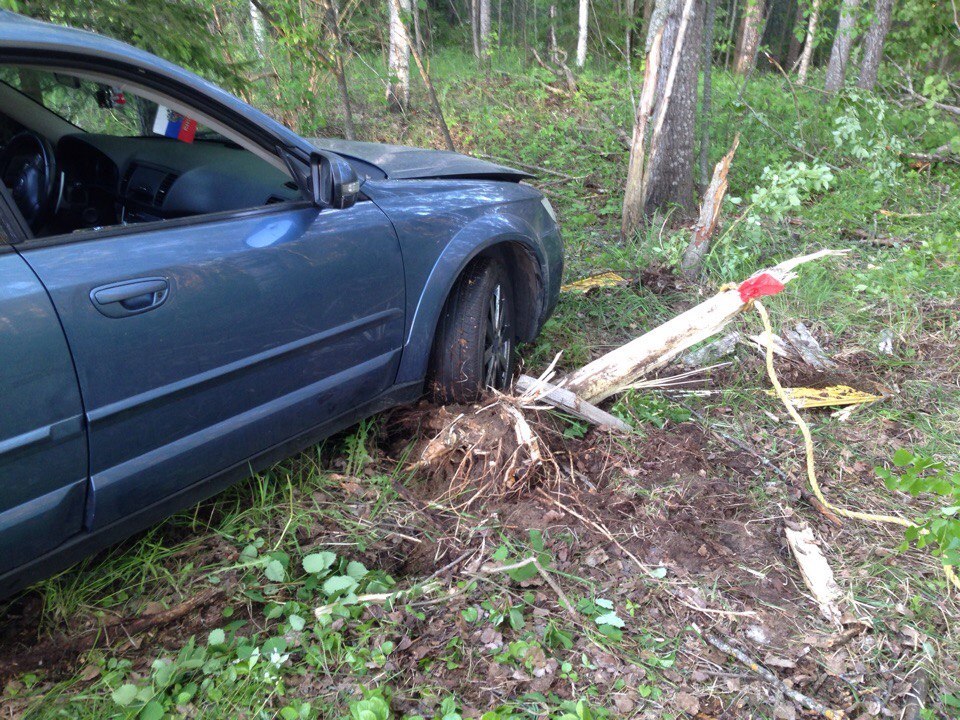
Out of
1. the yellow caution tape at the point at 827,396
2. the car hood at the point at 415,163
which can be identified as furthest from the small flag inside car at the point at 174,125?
the yellow caution tape at the point at 827,396

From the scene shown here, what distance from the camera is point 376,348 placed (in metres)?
2.79

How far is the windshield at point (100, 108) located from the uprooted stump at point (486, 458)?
1.46m

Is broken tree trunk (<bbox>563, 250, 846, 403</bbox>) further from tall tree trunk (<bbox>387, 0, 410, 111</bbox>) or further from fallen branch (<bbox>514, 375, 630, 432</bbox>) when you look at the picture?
tall tree trunk (<bbox>387, 0, 410, 111</bbox>)

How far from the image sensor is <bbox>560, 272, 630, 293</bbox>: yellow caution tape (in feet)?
15.6

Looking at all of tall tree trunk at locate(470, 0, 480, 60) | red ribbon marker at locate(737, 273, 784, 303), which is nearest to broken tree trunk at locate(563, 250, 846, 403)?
red ribbon marker at locate(737, 273, 784, 303)

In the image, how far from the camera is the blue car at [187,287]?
73.3 inches

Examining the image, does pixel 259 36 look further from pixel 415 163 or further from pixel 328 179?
pixel 328 179

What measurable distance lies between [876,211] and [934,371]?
259 cm

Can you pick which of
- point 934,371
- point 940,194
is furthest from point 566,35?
point 934,371

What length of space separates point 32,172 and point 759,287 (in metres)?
2.86

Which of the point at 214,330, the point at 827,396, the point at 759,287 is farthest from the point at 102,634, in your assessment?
the point at 827,396

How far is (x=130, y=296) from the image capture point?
1.97m

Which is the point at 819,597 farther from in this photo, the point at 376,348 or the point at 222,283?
the point at 222,283

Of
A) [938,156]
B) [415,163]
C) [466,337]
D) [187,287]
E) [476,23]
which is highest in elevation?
[476,23]
